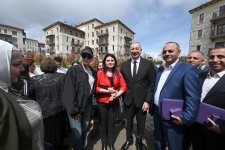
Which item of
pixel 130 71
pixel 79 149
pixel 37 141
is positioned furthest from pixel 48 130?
pixel 130 71

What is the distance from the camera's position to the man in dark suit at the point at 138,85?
3.01 m

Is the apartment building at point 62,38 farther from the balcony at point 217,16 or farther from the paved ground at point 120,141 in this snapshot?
the paved ground at point 120,141

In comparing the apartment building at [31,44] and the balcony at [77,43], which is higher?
the apartment building at [31,44]

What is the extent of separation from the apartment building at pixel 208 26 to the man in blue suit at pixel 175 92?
2679 centimetres

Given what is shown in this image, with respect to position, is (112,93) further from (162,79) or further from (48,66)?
(48,66)

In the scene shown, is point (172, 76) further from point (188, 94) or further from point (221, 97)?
point (221, 97)

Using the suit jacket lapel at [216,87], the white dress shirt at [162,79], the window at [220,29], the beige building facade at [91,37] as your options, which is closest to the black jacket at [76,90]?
the white dress shirt at [162,79]

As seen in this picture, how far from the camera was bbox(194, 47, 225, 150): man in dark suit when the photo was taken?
71.8 inches

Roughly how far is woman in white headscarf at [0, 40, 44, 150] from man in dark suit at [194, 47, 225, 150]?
208 cm

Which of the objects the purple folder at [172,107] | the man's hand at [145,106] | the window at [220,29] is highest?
the window at [220,29]

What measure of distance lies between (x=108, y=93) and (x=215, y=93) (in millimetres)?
1852

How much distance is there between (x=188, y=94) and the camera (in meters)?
2.02

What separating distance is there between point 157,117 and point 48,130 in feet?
7.05

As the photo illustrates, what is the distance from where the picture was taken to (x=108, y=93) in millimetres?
2932
